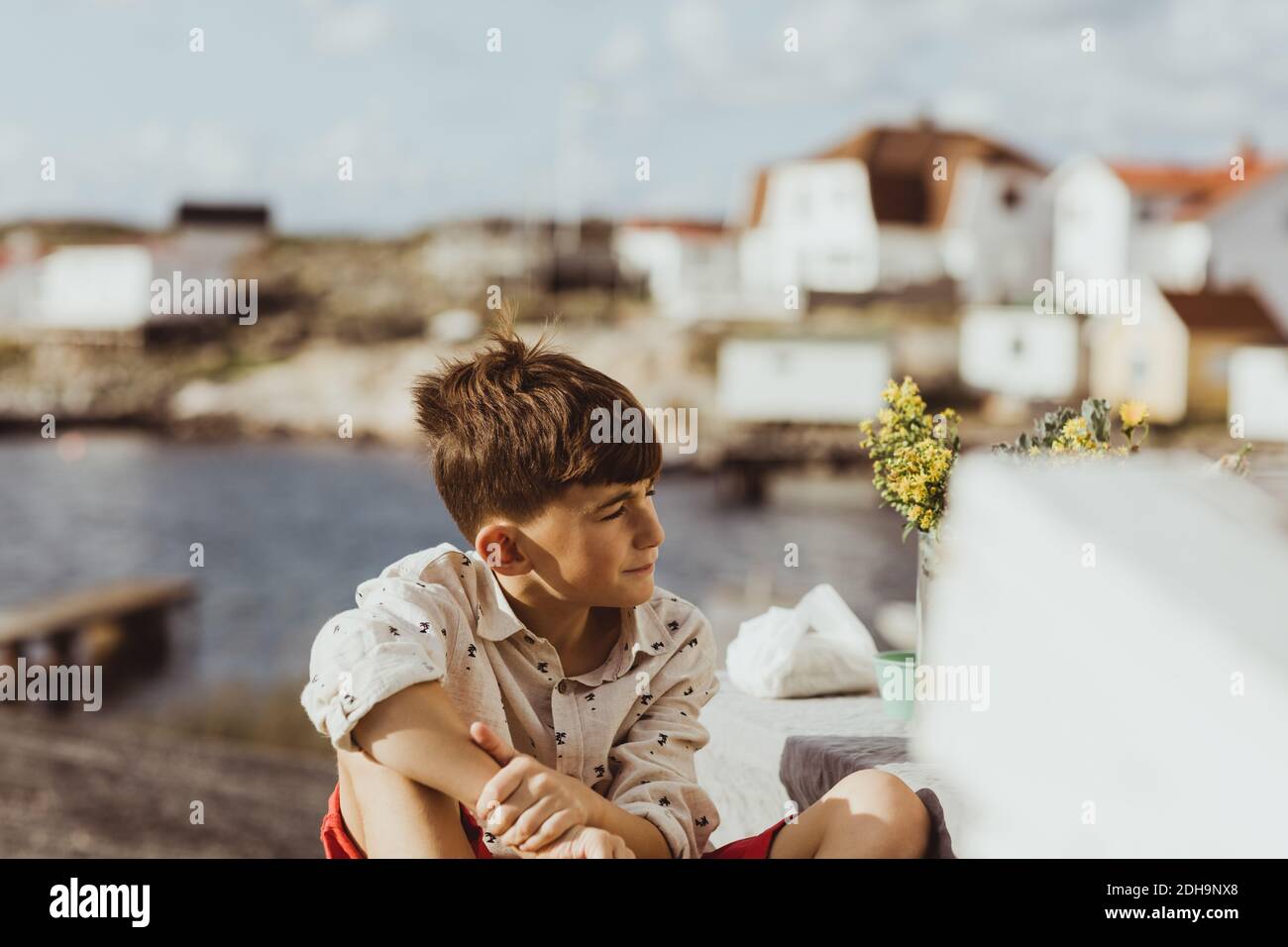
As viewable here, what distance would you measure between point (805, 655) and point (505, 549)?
44.4 inches

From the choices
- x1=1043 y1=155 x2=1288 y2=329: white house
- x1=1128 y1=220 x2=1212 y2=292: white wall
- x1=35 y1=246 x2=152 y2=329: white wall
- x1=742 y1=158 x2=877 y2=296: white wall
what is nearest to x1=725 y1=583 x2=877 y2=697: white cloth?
x1=1043 y1=155 x2=1288 y2=329: white house

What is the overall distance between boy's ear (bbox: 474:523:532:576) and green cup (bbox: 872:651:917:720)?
38.4 inches

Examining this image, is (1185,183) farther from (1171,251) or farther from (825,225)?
(825,225)

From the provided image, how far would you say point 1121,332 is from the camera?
38656 millimetres

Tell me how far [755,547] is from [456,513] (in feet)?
110

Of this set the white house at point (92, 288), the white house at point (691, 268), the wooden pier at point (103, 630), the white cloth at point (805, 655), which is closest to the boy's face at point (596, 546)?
the white cloth at point (805, 655)

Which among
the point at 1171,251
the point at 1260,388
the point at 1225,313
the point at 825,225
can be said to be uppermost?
the point at 825,225

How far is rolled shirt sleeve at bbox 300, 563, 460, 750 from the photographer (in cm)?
178

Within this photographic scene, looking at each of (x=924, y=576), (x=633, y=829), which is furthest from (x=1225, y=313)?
(x=633, y=829)

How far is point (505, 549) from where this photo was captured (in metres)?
2.09

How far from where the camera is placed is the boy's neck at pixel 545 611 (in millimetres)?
2096

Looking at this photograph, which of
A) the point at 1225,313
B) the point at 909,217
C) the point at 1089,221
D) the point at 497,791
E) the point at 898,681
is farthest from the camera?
the point at 909,217

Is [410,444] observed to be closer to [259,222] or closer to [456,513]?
[259,222]

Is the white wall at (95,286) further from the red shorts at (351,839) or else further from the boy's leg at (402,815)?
the boy's leg at (402,815)
